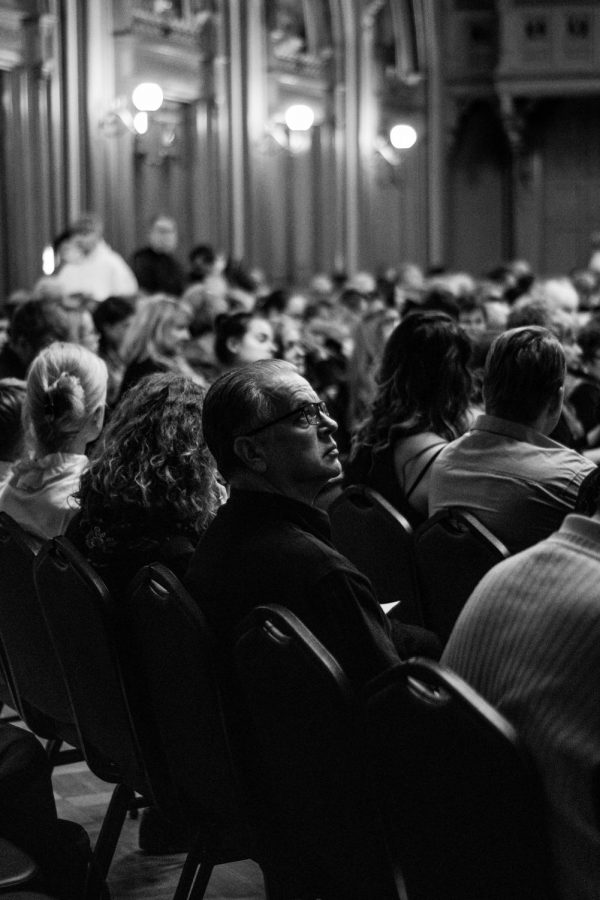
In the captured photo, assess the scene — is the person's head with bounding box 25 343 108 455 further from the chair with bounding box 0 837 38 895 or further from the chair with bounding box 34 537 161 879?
the chair with bounding box 0 837 38 895

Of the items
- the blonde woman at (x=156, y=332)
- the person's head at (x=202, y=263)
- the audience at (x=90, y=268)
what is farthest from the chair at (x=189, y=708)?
the person's head at (x=202, y=263)

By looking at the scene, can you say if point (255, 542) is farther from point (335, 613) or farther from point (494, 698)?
point (494, 698)

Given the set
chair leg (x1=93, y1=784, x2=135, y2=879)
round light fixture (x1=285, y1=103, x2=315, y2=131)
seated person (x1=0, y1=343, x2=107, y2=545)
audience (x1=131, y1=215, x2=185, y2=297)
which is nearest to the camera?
chair leg (x1=93, y1=784, x2=135, y2=879)

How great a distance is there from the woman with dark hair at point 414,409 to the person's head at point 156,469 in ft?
4.04

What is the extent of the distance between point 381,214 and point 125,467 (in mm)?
14166

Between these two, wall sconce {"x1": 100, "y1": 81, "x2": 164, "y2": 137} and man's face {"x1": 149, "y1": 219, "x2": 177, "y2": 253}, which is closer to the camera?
man's face {"x1": 149, "y1": 219, "x2": 177, "y2": 253}

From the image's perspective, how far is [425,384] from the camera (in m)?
4.39

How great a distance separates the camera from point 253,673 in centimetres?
227

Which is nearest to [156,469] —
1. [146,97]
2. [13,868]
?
[13,868]

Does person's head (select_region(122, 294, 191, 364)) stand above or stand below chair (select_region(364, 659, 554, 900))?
above

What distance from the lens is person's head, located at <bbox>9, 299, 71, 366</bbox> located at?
5.99 meters

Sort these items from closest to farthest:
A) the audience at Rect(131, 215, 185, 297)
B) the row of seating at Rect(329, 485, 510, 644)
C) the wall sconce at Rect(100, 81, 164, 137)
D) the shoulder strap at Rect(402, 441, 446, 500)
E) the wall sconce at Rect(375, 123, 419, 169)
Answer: the row of seating at Rect(329, 485, 510, 644) → the shoulder strap at Rect(402, 441, 446, 500) → the audience at Rect(131, 215, 185, 297) → the wall sconce at Rect(100, 81, 164, 137) → the wall sconce at Rect(375, 123, 419, 169)

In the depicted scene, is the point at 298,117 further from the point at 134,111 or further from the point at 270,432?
the point at 270,432

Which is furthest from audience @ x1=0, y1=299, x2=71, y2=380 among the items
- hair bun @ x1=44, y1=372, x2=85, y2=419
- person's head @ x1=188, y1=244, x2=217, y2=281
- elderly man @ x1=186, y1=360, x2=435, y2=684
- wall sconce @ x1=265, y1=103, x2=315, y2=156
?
wall sconce @ x1=265, y1=103, x2=315, y2=156
